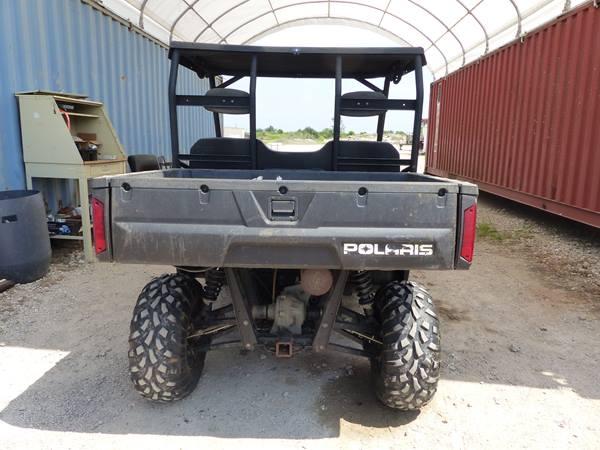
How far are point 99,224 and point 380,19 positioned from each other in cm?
1300

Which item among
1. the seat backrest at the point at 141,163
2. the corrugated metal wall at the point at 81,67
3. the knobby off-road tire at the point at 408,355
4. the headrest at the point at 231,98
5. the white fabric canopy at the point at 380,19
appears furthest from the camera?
the white fabric canopy at the point at 380,19

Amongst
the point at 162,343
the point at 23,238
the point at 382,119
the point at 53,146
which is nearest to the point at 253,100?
the point at 382,119

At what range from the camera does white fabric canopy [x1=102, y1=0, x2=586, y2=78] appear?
846 cm

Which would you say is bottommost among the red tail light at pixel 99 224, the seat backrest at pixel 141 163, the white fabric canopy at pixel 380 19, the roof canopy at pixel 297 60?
the red tail light at pixel 99 224

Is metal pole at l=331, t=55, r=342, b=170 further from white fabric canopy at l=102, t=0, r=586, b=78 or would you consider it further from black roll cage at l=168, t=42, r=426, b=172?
white fabric canopy at l=102, t=0, r=586, b=78

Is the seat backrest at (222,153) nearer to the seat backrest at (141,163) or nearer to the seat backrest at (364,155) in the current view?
the seat backrest at (364,155)

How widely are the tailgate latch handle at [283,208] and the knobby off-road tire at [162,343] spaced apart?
91cm

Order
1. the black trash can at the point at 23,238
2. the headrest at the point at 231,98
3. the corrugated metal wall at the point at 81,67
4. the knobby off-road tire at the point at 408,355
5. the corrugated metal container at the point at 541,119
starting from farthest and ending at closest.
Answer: the corrugated metal container at the point at 541,119, the corrugated metal wall at the point at 81,67, the black trash can at the point at 23,238, the headrest at the point at 231,98, the knobby off-road tire at the point at 408,355

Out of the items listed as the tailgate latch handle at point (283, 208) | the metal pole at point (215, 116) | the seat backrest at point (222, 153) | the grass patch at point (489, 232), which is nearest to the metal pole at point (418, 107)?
the seat backrest at point (222, 153)

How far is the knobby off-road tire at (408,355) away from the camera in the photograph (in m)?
2.49

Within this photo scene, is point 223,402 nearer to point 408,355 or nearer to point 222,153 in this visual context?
point 408,355

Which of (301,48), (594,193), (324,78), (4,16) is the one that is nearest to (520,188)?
(594,193)

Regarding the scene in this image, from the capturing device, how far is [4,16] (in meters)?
5.07

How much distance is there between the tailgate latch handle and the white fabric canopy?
6.68 m
